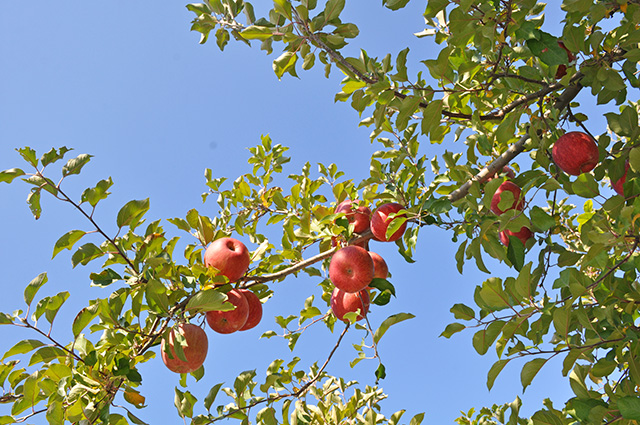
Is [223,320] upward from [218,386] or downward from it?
upward

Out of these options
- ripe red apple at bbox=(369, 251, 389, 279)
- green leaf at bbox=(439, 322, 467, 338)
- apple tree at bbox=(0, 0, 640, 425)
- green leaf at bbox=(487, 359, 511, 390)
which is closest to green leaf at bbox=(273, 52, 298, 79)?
apple tree at bbox=(0, 0, 640, 425)

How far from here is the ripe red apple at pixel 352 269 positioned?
253 centimetres

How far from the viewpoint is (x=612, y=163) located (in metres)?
2.40

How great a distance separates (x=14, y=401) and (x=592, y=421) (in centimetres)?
282

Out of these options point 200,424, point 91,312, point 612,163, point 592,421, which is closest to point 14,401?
point 91,312

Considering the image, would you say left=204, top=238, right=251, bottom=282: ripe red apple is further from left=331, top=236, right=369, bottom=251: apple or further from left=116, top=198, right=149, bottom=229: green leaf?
left=331, top=236, right=369, bottom=251: apple

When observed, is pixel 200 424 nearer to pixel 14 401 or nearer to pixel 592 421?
pixel 14 401

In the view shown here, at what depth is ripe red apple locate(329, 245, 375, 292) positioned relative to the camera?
→ 253 centimetres

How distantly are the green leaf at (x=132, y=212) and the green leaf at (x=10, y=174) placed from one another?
468 mm

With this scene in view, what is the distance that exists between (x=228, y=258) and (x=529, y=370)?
63.3 inches

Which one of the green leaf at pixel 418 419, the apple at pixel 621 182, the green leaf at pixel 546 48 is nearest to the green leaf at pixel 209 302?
the green leaf at pixel 418 419

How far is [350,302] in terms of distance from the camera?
283cm

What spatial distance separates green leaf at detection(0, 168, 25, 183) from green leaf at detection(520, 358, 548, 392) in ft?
8.03

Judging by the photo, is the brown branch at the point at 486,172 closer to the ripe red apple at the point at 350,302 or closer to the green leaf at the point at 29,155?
the ripe red apple at the point at 350,302
